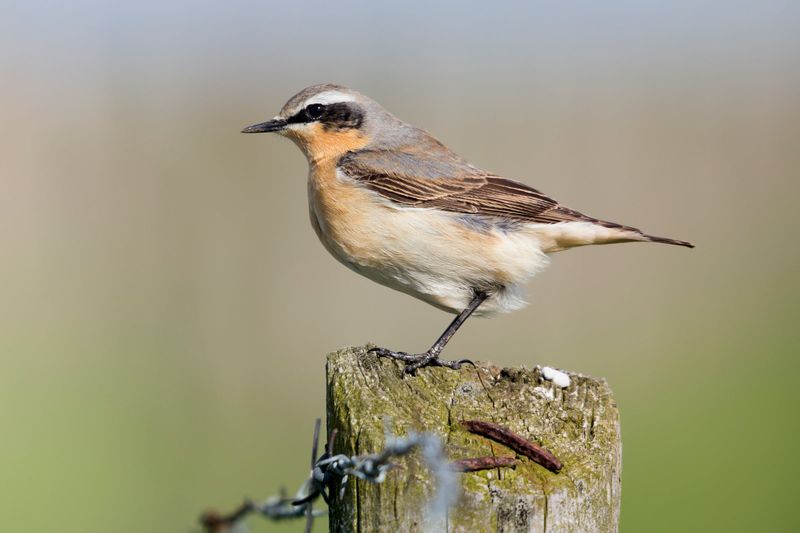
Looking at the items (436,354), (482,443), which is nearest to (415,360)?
(436,354)

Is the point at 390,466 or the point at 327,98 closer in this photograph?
the point at 390,466

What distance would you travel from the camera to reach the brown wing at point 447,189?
5.67m

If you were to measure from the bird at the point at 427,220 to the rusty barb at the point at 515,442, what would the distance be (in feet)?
7.42

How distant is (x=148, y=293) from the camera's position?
10.7 m

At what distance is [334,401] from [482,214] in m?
2.79

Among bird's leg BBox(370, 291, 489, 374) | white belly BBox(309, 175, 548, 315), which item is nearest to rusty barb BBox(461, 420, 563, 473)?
bird's leg BBox(370, 291, 489, 374)

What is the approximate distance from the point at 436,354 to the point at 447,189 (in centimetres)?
120

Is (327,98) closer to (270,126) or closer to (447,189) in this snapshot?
(270,126)

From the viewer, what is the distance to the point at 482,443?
2818 millimetres

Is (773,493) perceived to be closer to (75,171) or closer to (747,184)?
(747,184)

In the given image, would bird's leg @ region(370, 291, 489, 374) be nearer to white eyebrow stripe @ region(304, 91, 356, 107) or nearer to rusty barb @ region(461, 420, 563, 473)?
rusty barb @ region(461, 420, 563, 473)

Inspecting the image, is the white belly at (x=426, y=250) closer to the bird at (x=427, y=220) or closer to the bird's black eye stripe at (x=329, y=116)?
the bird at (x=427, y=220)

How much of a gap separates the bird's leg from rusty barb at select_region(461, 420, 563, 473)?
1.98ft

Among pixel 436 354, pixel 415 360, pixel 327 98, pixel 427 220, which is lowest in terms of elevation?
pixel 436 354
